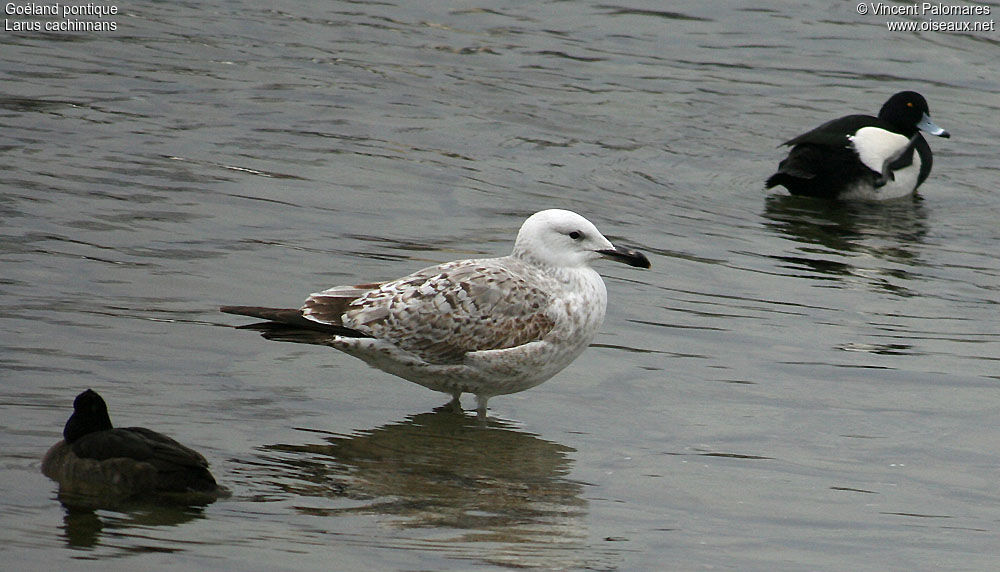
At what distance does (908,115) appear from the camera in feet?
50.0

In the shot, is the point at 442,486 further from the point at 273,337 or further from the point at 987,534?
the point at 987,534

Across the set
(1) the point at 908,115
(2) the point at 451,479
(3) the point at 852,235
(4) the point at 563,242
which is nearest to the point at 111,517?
(2) the point at 451,479

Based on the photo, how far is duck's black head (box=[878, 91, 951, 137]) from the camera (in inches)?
597

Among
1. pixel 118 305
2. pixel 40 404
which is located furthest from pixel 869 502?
pixel 118 305

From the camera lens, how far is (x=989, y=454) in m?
7.58

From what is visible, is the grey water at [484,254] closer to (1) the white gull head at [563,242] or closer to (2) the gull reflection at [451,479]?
(2) the gull reflection at [451,479]

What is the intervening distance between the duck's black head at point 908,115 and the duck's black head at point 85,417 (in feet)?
35.0

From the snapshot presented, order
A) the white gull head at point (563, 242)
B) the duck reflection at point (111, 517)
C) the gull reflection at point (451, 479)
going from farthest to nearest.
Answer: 1. the white gull head at point (563, 242)
2. the gull reflection at point (451, 479)
3. the duck reflection at point (111, 517)

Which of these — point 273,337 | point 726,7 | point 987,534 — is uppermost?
point 726,7

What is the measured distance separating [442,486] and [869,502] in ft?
6.37

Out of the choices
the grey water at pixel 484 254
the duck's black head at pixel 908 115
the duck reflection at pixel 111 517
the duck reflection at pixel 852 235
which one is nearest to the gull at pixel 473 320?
the grey water at pixel 484 254

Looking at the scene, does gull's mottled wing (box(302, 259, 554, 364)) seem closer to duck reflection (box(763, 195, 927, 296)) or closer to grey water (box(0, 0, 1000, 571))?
grey water (box(0, 0, 1000, 571))

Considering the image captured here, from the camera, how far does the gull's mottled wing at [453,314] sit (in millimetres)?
7656

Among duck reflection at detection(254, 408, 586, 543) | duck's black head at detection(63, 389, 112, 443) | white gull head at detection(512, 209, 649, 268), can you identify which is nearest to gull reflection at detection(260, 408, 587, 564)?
duck reflection at detection(254, 408, 586, 543)
